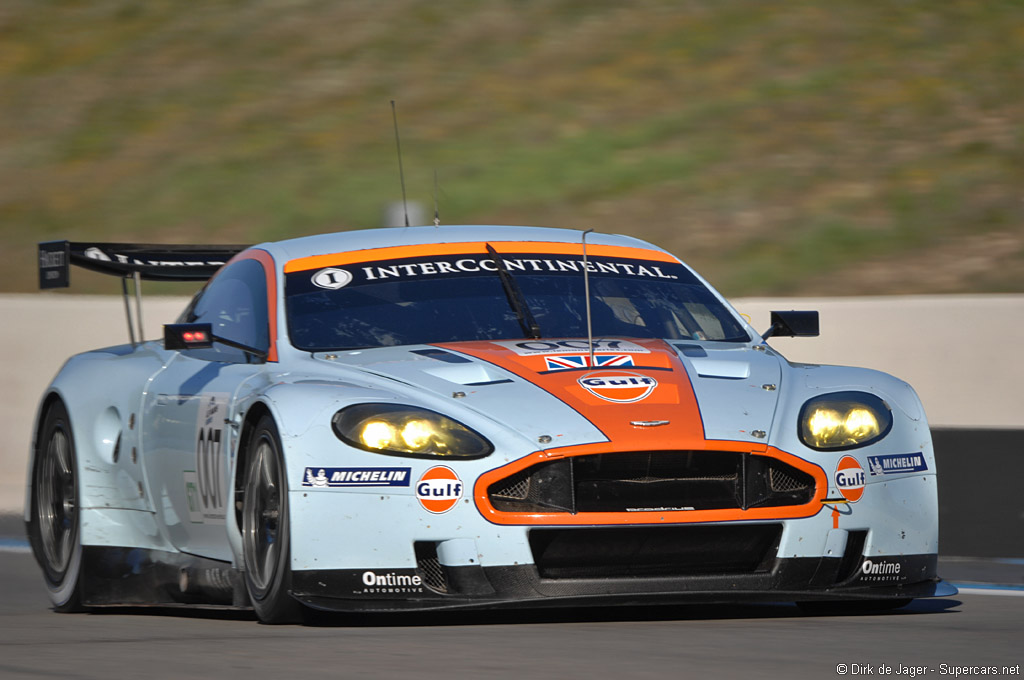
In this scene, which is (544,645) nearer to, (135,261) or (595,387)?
(595,387)

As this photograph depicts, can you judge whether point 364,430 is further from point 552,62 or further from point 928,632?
point 552,62

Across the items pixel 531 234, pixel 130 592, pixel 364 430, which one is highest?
pixel 531 234

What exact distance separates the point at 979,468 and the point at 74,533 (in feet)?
12.1

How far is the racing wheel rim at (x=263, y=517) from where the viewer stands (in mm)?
5141

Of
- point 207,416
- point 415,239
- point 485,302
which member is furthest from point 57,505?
point 485,302

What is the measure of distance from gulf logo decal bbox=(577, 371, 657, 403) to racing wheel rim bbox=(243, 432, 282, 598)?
91 cm

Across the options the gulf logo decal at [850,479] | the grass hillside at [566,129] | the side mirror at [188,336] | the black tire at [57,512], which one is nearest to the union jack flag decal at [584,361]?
the gulf logo decal at [850,479]

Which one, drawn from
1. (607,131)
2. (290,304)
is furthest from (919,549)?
(607,131)

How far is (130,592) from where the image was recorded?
654 cm

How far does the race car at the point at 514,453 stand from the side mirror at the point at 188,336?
14 millimetres

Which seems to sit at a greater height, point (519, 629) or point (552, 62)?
point (552, 62)

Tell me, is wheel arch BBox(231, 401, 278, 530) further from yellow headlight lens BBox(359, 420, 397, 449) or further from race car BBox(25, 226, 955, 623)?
yellow headlight lens BBox(359, 420, 397, 449)

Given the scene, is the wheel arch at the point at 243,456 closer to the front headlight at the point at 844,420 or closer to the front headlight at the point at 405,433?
the front headlight at the point at 405,433

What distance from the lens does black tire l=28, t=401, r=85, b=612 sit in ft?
21.9
